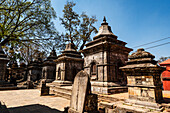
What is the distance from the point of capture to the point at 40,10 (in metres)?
17.3

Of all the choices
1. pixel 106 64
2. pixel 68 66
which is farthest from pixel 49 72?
pixel 106 64

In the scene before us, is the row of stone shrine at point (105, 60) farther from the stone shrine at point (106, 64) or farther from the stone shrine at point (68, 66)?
the stone shrine at point (68, 66)

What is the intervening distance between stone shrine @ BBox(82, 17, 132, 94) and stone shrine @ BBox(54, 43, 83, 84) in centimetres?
410

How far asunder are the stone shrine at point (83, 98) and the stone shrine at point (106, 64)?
357 cm

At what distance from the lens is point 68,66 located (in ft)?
45.3

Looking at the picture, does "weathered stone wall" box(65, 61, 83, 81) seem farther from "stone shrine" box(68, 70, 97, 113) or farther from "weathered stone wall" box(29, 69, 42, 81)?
Result: "weathered stone wall" box(29, 69, 42, 81)

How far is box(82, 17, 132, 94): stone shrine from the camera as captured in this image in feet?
27.5

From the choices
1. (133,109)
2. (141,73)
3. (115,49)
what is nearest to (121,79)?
(115,49)

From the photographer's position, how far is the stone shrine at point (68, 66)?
528 inches

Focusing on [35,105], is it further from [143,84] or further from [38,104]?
[143,84]

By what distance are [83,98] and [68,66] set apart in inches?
387

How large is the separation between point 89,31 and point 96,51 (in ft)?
43.4

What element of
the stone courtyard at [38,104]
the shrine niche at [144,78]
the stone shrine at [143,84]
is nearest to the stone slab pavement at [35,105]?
the stone courtyard at [38,104]

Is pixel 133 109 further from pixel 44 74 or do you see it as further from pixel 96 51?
pixel 44 74
